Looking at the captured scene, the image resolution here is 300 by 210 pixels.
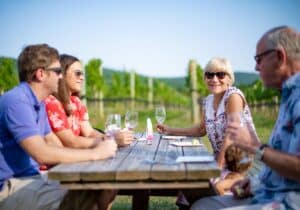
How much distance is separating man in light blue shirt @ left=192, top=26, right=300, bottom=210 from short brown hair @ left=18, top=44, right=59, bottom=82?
52.4 inches

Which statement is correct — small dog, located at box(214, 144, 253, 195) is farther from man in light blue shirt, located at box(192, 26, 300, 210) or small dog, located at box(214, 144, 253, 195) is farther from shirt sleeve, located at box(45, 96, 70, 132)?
shirt sleeve, located at box(45, 96, 70, 132)

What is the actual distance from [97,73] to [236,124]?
28.3 m

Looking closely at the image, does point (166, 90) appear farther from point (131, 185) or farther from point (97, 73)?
point (131, 185)

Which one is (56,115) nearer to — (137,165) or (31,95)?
(31,95)

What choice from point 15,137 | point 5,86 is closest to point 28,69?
point 15,137

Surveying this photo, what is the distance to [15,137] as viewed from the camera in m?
2.59

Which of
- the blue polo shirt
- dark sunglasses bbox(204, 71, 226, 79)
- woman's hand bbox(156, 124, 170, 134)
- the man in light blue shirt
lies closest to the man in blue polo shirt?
the blue polo shirt

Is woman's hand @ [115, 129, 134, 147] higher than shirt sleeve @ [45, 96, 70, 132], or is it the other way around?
shirt sleeve @ [45, 96, 70, 132]

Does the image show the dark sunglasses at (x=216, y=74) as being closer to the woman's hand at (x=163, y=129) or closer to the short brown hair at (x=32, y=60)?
the woman's hand at (x=163, y=129)

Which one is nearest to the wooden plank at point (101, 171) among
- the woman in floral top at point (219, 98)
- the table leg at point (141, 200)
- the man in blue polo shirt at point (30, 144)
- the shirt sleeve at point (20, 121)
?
the man in blue polo shirt at point (30, 144)

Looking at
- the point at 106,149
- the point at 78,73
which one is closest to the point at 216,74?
the point at 78,73

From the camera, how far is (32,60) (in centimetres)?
291

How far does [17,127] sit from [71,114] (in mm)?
1268

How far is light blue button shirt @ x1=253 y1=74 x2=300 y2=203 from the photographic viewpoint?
2133mm
